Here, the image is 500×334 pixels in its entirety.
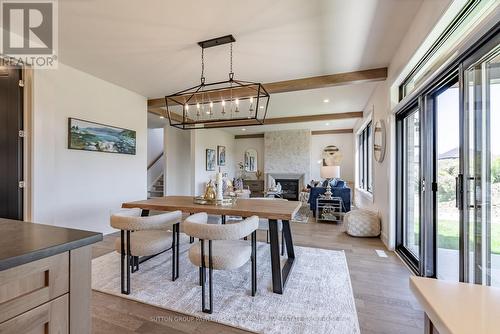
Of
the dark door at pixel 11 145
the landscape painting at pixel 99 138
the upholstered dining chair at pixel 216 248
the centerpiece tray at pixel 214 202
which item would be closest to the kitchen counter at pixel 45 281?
the upholstered dining chair at pixel 216 248

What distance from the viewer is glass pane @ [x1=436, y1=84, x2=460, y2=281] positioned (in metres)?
1.95

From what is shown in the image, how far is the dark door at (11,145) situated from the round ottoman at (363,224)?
15.6 feet

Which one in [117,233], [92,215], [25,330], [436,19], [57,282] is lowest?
[117,233]

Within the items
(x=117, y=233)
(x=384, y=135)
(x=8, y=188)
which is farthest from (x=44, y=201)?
(x=384, y=135)

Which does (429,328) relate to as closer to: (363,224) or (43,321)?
(43,321)

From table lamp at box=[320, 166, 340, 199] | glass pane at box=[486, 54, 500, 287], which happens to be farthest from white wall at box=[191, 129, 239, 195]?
glass pane at box=[486, 54, 500, 287]

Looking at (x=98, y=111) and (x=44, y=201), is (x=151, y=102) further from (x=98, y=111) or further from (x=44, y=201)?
(x=44, y=201)

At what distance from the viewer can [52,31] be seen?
8.16 feet

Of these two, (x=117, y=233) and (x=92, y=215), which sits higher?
(x=92, y=215)

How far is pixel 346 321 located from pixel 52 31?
3998mm

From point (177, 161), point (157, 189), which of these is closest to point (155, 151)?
point (157, 189)

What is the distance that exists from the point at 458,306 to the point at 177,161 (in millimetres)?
7495

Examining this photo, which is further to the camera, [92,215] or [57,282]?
[92,215]

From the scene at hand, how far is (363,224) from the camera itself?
12.6 feet
